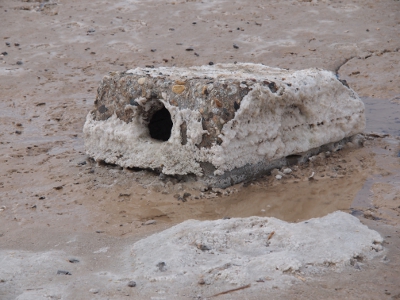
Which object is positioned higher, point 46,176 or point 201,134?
point 201,134

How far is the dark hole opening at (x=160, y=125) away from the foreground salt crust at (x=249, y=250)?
1.95 meters

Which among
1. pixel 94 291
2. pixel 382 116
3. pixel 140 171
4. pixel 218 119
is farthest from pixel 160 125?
pixel 94 291

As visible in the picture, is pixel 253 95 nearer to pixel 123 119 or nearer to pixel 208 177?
pixel 208 177

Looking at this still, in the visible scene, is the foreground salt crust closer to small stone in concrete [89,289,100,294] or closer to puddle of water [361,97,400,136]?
small stone in concrete [89,289,100,294]

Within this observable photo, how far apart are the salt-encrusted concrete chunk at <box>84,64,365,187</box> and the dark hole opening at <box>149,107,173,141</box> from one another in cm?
1

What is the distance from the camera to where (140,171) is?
5.57 meters

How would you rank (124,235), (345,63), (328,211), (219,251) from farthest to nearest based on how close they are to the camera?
(345,63)
(328,211)
(124,235)
(219,251)

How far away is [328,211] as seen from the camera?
4.84 metres

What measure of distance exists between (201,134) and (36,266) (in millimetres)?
1957

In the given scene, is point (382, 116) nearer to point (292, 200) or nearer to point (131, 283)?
point (292, 200)

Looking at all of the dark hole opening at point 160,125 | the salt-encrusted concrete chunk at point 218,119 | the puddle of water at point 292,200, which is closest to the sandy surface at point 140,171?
the puddle of water at point 292,200

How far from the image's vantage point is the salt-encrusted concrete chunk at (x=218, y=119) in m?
5.16

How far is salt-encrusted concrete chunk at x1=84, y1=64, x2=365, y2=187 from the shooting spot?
203 inches

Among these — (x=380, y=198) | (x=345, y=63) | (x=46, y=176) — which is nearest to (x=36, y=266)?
(x=46, y=176)
